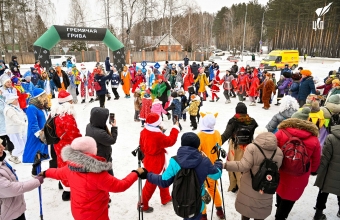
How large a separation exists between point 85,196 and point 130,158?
3.46m

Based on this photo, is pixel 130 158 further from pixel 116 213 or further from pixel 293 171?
pixel 293 171

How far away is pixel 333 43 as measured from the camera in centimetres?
3997

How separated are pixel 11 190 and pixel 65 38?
17053 mm

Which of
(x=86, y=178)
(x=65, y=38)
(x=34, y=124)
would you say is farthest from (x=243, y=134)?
(x=65, y=38)

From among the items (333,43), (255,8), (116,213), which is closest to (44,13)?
(116,213)

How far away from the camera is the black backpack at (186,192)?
240 cm

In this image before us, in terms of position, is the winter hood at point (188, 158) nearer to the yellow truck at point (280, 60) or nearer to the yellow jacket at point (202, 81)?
the yellow jacket at point (202, 81)

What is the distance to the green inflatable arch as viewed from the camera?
53.7ft

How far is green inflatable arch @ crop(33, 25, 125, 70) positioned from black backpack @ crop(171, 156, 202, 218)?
17.1 metres

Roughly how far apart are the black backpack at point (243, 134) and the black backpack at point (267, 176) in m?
0.94

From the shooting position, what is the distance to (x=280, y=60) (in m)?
25.0

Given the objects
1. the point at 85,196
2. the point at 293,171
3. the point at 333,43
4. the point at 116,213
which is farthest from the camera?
the point at 333,43

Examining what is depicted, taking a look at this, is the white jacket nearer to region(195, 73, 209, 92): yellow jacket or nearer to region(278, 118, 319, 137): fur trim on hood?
region(278, 118, 319, 137): fur trim on hood

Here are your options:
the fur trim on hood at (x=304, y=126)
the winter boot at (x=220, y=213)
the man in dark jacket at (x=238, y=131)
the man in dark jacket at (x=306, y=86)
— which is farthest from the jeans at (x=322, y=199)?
the man in dark jacket at (x=306, y=86)
